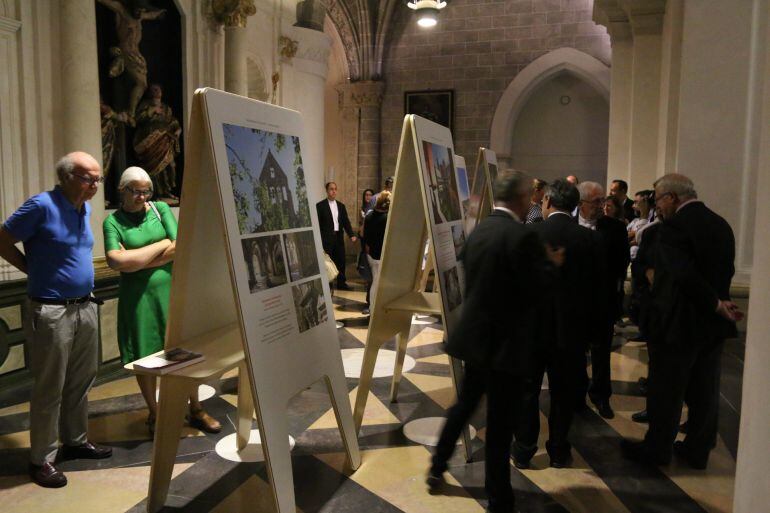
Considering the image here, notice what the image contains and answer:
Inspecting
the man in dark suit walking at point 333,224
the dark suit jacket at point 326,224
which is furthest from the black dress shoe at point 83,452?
the dark suit jacket at point 326,224

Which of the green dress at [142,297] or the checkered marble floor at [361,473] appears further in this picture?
the green dress at [142,297]

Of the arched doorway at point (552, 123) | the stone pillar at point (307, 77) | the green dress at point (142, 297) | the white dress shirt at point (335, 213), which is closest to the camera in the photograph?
the green dress at point (142, 297)

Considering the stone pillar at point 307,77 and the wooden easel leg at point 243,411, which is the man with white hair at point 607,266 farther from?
the stone pillar at point 307,77

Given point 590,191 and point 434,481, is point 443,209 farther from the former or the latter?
point 434,481

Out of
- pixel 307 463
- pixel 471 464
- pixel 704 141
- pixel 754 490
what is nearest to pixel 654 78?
pixel 704 141

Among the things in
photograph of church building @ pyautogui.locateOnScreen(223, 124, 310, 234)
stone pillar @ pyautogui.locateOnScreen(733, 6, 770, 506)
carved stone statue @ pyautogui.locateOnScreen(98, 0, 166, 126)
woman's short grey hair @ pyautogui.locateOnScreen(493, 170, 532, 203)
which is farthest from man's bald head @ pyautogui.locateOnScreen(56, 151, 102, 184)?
stone pillar @ pyautogui.locateOnScreen(733, 6, 770, 506)

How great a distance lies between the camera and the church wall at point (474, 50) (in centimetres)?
1149

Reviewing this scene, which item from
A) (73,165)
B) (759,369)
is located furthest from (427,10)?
(759,369)

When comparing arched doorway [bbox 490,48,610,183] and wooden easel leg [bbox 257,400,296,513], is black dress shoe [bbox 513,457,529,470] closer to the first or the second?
wooden easel leg [bbox 257,400,296,513]

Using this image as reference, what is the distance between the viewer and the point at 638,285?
3523 mm

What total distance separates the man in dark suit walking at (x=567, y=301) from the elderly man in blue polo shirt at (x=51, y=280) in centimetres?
231

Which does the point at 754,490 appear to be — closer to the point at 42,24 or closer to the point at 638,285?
the point at 638,285

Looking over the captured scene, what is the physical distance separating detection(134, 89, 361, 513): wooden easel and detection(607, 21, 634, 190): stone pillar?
7.06 meters

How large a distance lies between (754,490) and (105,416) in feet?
11.9
